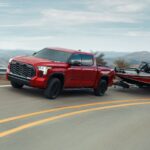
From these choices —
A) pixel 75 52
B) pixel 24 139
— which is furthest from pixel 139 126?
pixel 75 52

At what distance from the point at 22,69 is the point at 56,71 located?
1134 mm

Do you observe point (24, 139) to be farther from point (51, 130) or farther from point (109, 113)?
point (109, 113)

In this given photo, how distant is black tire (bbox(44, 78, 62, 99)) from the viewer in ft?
47.5

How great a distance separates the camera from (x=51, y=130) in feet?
32.0

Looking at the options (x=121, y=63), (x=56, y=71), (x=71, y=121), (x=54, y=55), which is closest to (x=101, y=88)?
(x=54, y=55)

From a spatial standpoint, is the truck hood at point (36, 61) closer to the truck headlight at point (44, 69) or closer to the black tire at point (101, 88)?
the truck headlight at point (44, 69)

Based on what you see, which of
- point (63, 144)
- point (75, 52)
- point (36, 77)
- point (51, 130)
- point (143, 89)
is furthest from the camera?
point (143, 89)

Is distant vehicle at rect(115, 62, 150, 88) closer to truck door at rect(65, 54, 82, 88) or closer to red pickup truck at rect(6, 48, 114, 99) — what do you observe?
red pickup truck at rect(6, 48, 114, 99)

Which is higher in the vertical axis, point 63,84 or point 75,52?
point 75,52

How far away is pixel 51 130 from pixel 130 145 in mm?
1805

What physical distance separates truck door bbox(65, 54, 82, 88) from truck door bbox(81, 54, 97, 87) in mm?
247

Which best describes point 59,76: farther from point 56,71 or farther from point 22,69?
point 22,69

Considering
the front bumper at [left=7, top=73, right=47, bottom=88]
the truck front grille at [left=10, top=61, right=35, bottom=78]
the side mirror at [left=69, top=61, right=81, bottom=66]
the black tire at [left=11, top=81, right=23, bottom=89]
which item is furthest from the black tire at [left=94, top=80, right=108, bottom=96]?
the truck front grille at [left=10, top=61, right=35, bottom=78]

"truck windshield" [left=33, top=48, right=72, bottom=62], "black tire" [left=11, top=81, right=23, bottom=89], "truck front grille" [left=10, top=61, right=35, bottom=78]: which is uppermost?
"truck windshield" [left=33, top=48, right=72, bottom=62]
